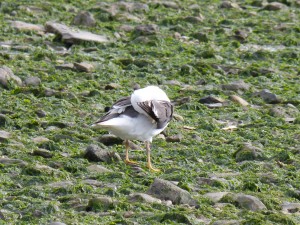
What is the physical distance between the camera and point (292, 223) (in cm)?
672

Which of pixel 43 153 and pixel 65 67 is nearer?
pixel 43 153

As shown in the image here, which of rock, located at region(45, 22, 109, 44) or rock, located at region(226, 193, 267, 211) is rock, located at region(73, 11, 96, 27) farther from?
rock, located at region(226, 193, 267, 211)

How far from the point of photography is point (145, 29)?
43.3 ft

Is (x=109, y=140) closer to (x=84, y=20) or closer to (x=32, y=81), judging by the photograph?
(x=32, y=81)

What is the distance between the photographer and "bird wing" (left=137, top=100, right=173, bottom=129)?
26.2 ft

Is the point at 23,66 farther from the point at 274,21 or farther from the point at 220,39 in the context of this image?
the point at 274,21

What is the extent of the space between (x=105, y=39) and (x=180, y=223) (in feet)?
21.3

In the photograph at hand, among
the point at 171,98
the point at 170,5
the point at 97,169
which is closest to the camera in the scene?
the point at 97,169

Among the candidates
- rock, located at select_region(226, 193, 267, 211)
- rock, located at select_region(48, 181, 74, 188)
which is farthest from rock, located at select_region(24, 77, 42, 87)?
rock, located at select_region(226, 193, 267, 211)

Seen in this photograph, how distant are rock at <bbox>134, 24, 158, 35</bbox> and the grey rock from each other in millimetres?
4517

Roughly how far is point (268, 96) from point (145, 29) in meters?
2.94

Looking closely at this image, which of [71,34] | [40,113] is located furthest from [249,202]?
[71,34]

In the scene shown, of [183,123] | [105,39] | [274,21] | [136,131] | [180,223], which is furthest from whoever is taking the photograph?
[274,21]

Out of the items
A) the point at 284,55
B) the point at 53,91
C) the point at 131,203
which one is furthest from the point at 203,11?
the point at 131,203
